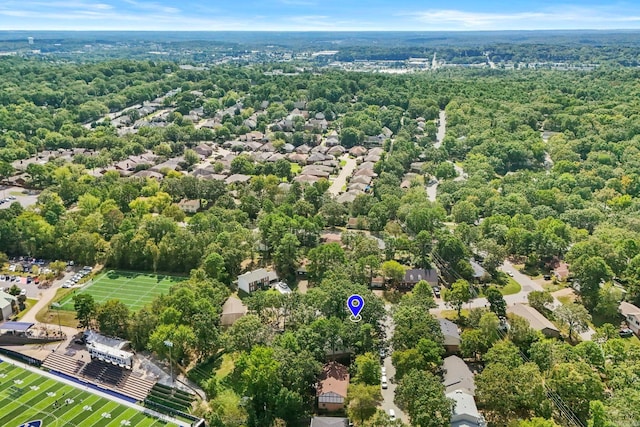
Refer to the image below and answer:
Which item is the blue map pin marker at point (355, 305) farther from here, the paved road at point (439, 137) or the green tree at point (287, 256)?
the paved road at point (439, 137)

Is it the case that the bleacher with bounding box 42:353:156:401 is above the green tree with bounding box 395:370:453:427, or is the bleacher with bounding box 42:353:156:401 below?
below

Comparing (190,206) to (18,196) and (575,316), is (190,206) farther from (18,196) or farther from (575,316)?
(575,316)

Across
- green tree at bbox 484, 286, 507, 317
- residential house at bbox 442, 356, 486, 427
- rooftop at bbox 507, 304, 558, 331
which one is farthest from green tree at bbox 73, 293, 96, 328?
rooftop at bbox 507, 304, 558, 331

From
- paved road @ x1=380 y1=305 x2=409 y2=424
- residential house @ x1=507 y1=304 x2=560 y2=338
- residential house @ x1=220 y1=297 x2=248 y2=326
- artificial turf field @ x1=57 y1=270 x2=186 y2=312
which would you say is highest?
residential house @ x1=507 y1=304 x2=560 y2=338

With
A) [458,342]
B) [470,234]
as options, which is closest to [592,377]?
[458,342]

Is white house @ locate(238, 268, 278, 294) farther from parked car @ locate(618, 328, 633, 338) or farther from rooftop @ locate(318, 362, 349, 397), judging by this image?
parked car @ locate(618, 328, 633, 338)

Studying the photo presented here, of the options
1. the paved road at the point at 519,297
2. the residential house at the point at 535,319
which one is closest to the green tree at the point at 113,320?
the paved road at the point at 519,297

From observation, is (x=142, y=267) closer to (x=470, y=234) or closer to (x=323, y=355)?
(x=323, y=355)
